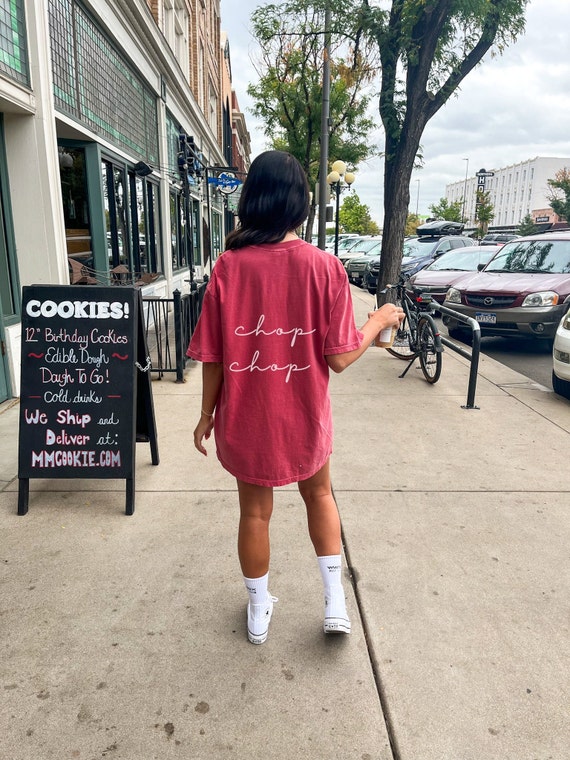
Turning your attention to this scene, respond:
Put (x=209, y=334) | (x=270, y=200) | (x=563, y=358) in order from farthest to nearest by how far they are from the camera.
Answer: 1. (x=563, y=358)
2. (x=209, y=334)
3. (x=270, y=200)

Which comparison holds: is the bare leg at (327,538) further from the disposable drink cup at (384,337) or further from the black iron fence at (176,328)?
the black iron fence at (176,328)

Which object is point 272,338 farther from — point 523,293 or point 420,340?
point 523,293

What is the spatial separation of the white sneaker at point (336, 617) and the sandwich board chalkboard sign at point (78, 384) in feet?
5.25

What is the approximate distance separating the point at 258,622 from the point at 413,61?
970 cm

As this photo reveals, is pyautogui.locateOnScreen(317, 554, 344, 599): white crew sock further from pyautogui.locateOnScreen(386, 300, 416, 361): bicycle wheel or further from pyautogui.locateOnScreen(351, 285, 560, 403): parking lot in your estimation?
pyautogui.locateOnScreen(386, 300, 416, 361): bicycle wheel

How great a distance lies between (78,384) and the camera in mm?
3576

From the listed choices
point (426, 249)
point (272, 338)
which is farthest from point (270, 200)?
point (426, 249)

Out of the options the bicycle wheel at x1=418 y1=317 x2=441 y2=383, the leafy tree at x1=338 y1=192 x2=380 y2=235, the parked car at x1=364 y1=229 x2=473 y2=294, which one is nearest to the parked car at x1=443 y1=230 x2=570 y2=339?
the bicycle wheel at x1=418 y1=317 x2=441 y2=383

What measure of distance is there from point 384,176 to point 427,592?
9.26 metres

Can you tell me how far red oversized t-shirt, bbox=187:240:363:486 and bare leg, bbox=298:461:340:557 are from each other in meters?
0.12

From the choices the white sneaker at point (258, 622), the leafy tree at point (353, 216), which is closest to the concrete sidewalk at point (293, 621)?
the white sneaker at point (258, 622)

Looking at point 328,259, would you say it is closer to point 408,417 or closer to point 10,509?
point 10,509

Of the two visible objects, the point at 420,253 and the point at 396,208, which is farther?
the point at 420,253

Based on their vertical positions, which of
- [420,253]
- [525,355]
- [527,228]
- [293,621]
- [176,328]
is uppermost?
[527,228]
